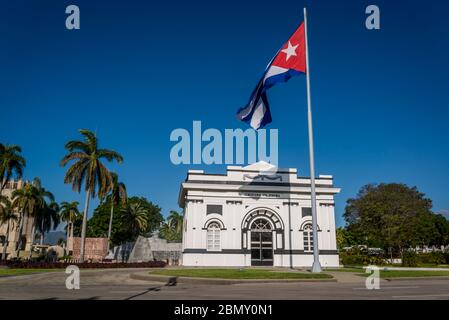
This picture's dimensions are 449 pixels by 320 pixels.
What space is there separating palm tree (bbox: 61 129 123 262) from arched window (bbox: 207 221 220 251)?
11.9m

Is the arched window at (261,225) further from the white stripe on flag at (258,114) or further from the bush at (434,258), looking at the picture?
the bush at (434,258)

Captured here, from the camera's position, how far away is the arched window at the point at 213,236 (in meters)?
35.9

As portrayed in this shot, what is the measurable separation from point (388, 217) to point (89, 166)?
3636 centimetres

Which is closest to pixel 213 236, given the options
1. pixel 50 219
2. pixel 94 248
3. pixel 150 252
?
pixel 150 252

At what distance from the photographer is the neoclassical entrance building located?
35812mm

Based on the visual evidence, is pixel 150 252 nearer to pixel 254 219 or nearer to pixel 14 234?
pixel 254 219

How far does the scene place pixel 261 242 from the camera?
36812mm

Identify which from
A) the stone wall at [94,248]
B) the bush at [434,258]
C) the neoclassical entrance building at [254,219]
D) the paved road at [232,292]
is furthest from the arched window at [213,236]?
the stone wall at [94,248]

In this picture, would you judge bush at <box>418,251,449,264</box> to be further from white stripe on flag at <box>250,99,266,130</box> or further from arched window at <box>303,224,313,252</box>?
white stripe on flag at <box>250,99,266,130</box>
